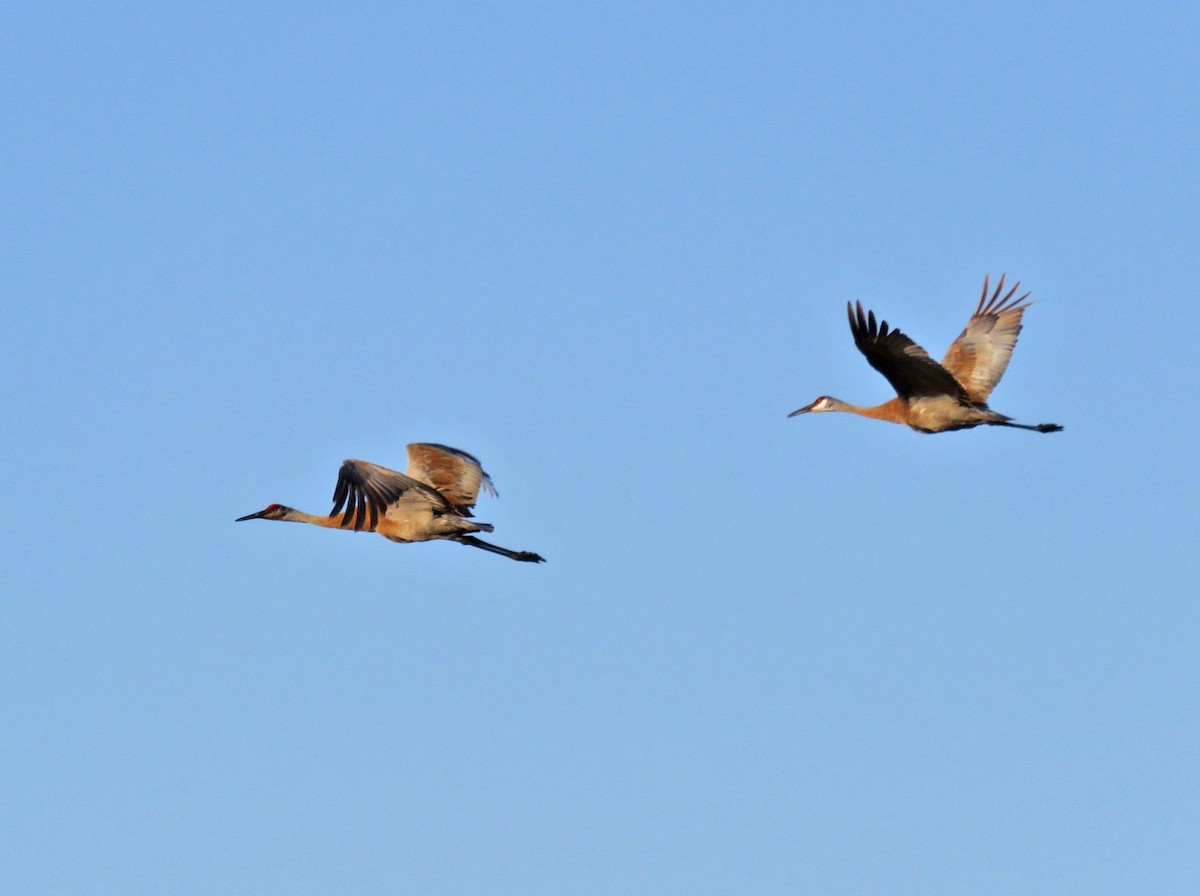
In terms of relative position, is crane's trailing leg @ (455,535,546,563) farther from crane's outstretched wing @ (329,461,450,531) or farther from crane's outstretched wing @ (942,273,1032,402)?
crane's outstretched wing @ (942,273,1032,402)

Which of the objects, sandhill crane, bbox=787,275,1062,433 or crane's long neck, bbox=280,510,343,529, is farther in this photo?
crane's long neck, bbox=280,510,343,529

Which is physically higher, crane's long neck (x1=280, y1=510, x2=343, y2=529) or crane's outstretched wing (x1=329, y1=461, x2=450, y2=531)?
crane's long neck (x1=280, y1=510, x2=343, y2=529)

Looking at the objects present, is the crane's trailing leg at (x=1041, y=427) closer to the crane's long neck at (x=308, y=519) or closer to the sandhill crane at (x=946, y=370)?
the sandhill crane at (x=946, y=370)

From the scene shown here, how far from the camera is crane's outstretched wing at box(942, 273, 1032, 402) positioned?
23547mm

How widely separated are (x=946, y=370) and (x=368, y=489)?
6.84 meters

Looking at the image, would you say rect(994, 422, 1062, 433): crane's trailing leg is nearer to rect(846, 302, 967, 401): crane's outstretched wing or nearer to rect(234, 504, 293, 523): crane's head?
rect(846, 302, 967, 401): crane's outstretched wing

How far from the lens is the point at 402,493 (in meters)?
21.4

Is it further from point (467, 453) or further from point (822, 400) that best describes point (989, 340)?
point (467, 453)

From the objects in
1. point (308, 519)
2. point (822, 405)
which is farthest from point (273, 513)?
point (822, 405)

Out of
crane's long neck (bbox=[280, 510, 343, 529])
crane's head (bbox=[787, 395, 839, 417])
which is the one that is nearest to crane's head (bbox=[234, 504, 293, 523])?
crane's long neck (bbox=[280, 510, 343, 529])

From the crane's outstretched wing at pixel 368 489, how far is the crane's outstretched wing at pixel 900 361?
529 cm

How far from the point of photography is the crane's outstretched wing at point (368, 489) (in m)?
20.2

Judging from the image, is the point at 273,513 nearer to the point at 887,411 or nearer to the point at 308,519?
the point at 308,519

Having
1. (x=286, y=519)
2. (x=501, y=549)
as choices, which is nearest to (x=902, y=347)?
(x=501, y=549)
